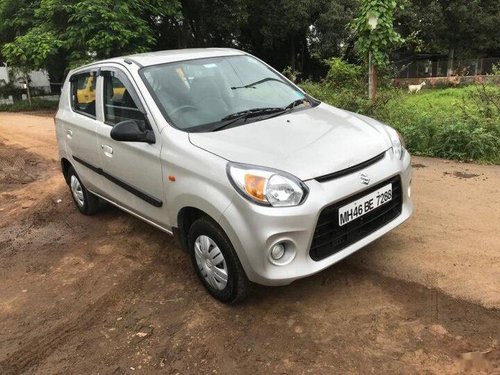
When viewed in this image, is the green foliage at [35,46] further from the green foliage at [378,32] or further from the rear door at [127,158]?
the rear door at [127,158]

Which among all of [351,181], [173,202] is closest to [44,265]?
[173,202]

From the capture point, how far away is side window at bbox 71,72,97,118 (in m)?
4.69

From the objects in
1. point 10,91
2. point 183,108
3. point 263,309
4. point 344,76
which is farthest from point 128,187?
point 10,91

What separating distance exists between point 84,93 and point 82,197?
4.24ft

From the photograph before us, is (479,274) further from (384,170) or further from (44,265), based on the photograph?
(44,265)

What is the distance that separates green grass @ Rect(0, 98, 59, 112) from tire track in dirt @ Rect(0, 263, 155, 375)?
22134 mm

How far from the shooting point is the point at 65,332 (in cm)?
337

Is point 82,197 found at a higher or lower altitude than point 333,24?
lower

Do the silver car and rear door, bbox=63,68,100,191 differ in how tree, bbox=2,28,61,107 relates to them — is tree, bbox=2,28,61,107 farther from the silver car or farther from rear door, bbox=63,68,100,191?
the silver car

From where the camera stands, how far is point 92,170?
15.9 ft

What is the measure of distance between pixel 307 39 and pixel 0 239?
2728 centimetres

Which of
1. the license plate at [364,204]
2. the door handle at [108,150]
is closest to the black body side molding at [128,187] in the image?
the door handle at [108,150]

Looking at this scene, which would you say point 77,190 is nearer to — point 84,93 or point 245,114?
point 84,93

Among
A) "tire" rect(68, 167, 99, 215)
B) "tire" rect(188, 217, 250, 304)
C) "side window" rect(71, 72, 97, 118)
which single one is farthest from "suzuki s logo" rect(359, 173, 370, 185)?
"tire" rect(68, 167, 99, 215)
